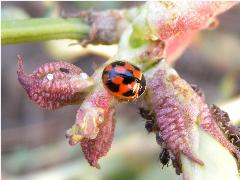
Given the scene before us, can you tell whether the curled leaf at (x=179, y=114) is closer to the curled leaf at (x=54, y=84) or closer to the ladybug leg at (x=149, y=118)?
the ladybug leg at (x=149, y=118)

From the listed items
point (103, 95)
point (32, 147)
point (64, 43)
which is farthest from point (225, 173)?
point (32, 147)

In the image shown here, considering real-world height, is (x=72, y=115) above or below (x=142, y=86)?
above

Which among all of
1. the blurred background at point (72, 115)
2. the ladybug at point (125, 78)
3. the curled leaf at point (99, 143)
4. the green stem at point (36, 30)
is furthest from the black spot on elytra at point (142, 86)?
the blurred background at point (72, 115)

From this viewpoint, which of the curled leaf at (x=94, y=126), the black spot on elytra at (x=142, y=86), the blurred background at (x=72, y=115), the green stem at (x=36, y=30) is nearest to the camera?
the curled leaf at (x=94, y=126)

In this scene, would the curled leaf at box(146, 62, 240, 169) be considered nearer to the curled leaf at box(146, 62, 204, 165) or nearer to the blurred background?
the curled leaf at box(146, 62, 204, 165)

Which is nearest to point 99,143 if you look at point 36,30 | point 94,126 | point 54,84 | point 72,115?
point 94,126

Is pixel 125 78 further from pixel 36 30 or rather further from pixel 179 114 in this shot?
pixel 36 30
